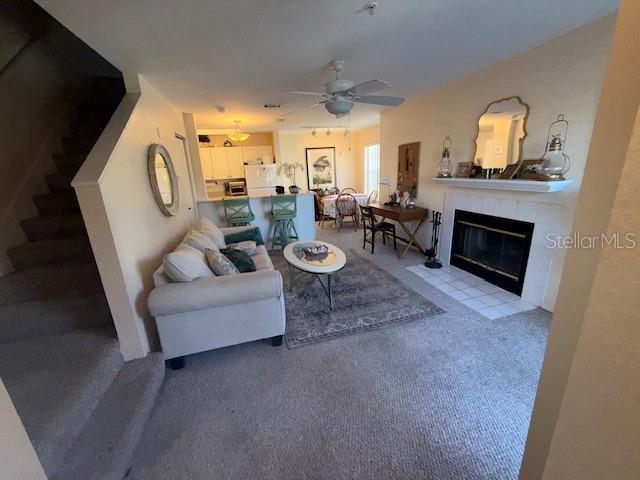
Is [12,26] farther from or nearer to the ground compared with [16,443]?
farther from the ground

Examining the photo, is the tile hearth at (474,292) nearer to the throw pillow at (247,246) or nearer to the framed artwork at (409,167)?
the framed artwork at (409,167)

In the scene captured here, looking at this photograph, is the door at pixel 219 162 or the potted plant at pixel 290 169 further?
the potted plant at pixel 290 169

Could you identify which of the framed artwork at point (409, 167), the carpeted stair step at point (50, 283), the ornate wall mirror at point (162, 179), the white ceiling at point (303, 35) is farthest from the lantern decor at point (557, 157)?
the carpeted stair step at point (50, 283)

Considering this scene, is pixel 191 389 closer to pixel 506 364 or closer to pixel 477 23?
pixel 506 364

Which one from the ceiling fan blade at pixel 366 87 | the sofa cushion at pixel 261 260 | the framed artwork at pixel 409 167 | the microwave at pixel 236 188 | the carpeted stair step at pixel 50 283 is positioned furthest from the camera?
the microwave at pixel 236 188

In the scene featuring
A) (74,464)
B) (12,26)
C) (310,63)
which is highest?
(12,26)

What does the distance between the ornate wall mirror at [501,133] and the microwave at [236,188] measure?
5.53 m

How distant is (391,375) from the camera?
1.87m

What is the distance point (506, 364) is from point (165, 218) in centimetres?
341

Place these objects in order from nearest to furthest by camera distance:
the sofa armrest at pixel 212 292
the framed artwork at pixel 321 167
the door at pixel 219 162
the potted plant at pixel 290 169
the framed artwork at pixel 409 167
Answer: the sofa armrest at pixel 212 292
the framed artwork at pixel 409 167
the door at pixel 219 162
the potted plant at pixel 290 169
the framed artwork at pixel 321 167

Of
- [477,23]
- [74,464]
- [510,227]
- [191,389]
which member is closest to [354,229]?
[510,227]

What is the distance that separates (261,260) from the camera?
9.79 ft

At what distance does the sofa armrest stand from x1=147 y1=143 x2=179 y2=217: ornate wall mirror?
48.1 inches

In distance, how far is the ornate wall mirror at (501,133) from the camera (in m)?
2.65
